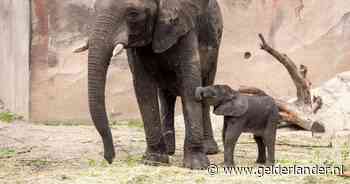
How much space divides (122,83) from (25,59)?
1.41 meters

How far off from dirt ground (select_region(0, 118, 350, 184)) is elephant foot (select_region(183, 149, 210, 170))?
0.32 ft

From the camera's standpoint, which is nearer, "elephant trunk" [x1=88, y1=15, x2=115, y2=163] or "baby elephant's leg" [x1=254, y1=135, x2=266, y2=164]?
"elephant trunk" [x1=88, y1=15, x2=115, y2=163]

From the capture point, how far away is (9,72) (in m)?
11.5

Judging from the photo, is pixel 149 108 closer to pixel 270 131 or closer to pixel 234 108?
pixel 234 108

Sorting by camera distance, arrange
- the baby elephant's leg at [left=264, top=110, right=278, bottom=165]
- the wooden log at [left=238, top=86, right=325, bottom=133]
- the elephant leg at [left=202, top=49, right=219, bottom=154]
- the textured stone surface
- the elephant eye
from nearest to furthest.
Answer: the elephant eye
the baby elephant's leg at [left=264, top=110, right=278, bottom=165]
the elephant leg at [left=202, top=49, right=219, bottom=154]
the wooden log at [left=238, top=86, right=325, bottom=133]
the textured stone surface

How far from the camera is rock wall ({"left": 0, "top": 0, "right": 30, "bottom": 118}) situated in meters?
10.8

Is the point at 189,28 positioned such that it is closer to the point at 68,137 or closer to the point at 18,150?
the point at 18,150

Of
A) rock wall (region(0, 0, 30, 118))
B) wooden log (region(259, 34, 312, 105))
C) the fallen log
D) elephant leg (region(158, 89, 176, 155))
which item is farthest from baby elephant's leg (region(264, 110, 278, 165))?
rock wall (region(0, 0, 30, 118))

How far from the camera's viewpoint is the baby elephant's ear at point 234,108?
18.2 feet

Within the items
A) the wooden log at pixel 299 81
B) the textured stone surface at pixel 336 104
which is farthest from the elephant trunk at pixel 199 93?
the textured stone surface at pixel 336 104

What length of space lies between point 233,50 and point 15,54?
10.4ft

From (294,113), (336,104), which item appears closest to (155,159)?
(294,113)

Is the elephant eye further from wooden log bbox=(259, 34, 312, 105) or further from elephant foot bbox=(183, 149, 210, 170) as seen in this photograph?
wooden log bbox=(259, 34, 312, 105)

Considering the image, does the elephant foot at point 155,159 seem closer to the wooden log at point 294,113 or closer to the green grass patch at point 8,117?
the wooden log at point 294,113
